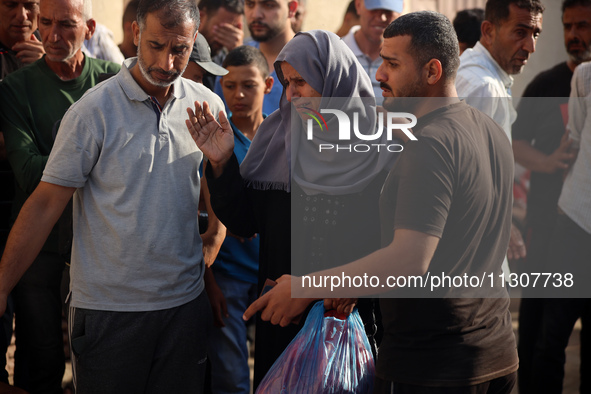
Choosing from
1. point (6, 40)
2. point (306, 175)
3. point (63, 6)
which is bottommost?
point (306, 175)

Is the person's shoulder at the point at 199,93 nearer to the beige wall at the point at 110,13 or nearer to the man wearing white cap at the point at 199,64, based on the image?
the man wearing white cap at the point at 199,64

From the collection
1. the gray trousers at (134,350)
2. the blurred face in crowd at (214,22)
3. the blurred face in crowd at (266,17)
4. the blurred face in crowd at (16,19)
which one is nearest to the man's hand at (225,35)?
the blurred face in crowd at (214,22)

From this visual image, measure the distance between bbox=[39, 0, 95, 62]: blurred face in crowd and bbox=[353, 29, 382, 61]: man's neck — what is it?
2136 mm

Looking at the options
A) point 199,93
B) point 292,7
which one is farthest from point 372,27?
point 199,93

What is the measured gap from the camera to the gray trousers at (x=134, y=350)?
245 centimetres

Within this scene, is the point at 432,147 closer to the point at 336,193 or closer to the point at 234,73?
the point at 336,193

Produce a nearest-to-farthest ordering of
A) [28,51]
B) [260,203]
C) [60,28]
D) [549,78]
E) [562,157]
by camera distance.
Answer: [260,203] → [60,28] → [28,51] → [562,157] → [549,78]

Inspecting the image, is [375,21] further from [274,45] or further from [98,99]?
[98,99]

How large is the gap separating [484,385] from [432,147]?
2.48 feet

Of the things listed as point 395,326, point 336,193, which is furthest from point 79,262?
point 395,326

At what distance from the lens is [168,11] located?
2.49 m

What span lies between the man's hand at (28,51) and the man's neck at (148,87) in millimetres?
1076

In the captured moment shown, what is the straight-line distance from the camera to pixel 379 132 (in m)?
2.56

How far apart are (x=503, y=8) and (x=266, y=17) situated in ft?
5.19
